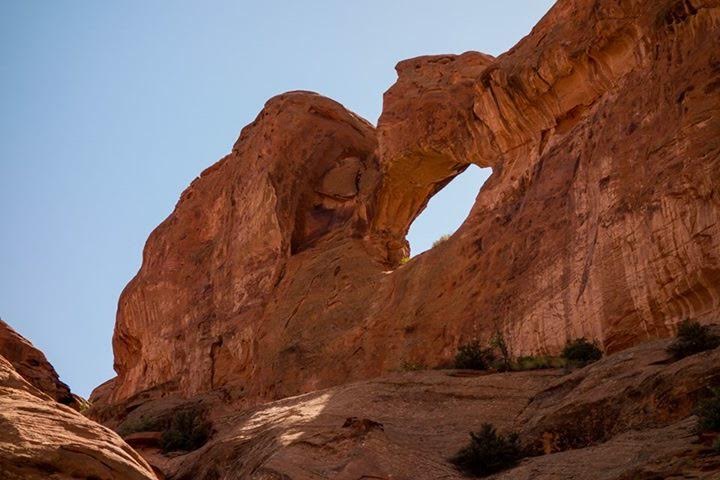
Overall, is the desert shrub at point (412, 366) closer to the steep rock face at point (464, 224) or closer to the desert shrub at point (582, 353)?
the steep rock face at point (464, 224)

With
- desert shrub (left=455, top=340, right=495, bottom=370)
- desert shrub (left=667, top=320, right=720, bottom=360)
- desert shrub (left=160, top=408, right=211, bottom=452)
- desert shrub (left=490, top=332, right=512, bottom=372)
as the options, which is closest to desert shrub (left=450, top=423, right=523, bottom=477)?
desert shrub (left=667, top=320, right=720, bottom=360)

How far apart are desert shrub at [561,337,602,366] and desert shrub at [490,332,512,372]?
140 centimetres

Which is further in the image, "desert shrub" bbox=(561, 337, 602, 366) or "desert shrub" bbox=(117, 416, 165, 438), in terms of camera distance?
"desert shrub" bbox=(117, 416, 165, 438)

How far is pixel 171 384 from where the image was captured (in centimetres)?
3762

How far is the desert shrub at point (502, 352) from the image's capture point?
21.8 m

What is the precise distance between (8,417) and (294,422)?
5.57 m

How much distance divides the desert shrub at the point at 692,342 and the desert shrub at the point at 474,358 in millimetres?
6576

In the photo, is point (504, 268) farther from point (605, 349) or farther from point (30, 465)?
point (30, 465)

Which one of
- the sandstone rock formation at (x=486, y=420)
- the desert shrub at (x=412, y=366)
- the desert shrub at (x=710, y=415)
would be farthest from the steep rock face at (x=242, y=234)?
Answer: the desert shrub at (x=710, y=415)

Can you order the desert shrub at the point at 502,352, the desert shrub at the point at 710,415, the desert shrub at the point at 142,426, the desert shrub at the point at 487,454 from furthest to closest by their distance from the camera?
the desert shrub at the point at 142,426 → the desert shrub at the point at 502,352 → the desert shrub at the point at 487,454 → the desert shrub at the point at 710,415

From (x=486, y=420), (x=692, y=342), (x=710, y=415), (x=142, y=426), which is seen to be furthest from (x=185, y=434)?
(x=710, y=415)

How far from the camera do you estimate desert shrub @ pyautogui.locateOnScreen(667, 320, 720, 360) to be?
16062 mm

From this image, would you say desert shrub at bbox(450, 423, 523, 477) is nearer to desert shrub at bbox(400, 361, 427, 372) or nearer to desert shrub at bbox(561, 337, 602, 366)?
desert shrub at bbox(561, 337, 602, 366)

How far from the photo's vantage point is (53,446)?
15273 mm
